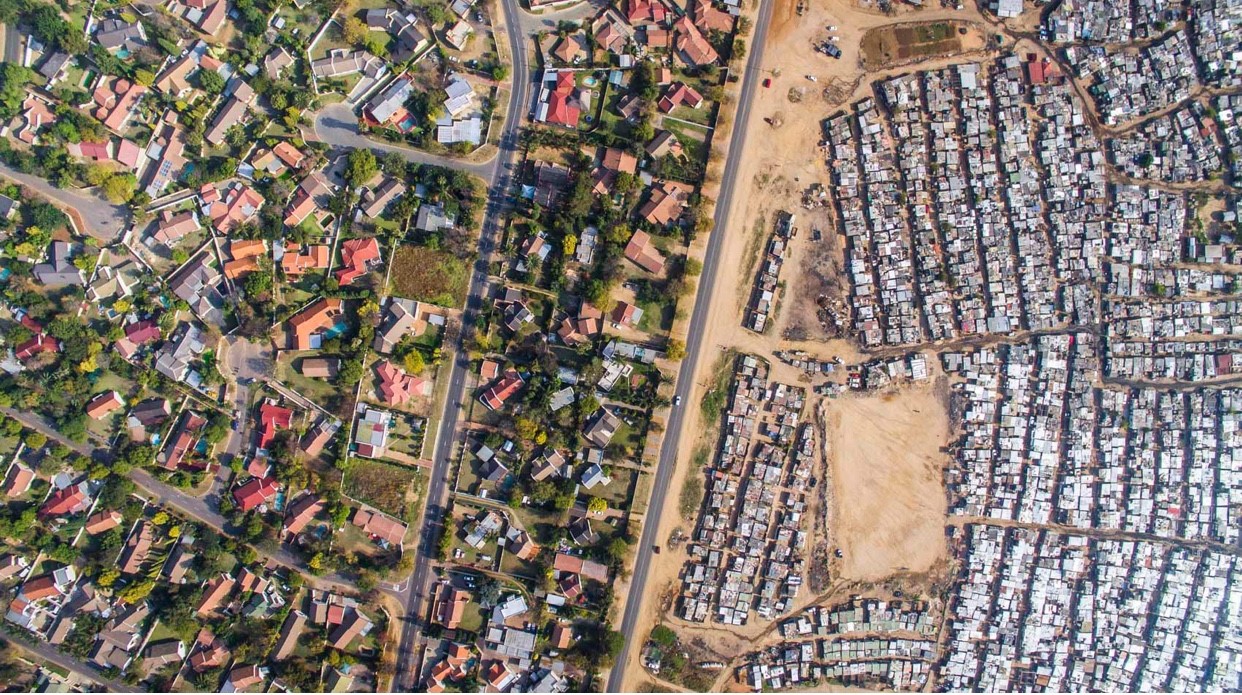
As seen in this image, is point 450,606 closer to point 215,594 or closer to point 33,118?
point 215,594

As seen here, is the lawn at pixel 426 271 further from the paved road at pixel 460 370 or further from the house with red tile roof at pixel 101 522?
the house with red tile roof at pixel 101 522

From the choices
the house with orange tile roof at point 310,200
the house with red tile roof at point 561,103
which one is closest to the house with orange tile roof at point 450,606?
the house with orange tile roof at point 310,200

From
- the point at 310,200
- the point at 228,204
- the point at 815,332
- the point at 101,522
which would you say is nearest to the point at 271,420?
the point at 101,522

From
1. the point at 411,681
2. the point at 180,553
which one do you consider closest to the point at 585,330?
the point at 411,681

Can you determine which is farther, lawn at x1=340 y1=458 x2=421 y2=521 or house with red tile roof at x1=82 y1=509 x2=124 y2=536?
lawn at x1=340 y1=458 x2=421 y2=521

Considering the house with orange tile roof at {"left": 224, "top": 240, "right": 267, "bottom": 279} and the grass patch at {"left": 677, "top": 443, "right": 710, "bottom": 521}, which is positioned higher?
the house with orange tile roof at {"left": 224, "top": 240, "right": 267, "bottom": 279}

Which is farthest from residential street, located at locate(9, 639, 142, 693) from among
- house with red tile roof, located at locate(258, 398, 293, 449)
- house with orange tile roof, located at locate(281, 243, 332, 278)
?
house with orange tile roof, located at locate(281, 243, 332, 278)

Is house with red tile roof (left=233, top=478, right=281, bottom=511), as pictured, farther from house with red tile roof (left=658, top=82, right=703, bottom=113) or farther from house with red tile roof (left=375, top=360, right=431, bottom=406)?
house with red tile roof (left=658, top=82, right=703, bottom=113)
